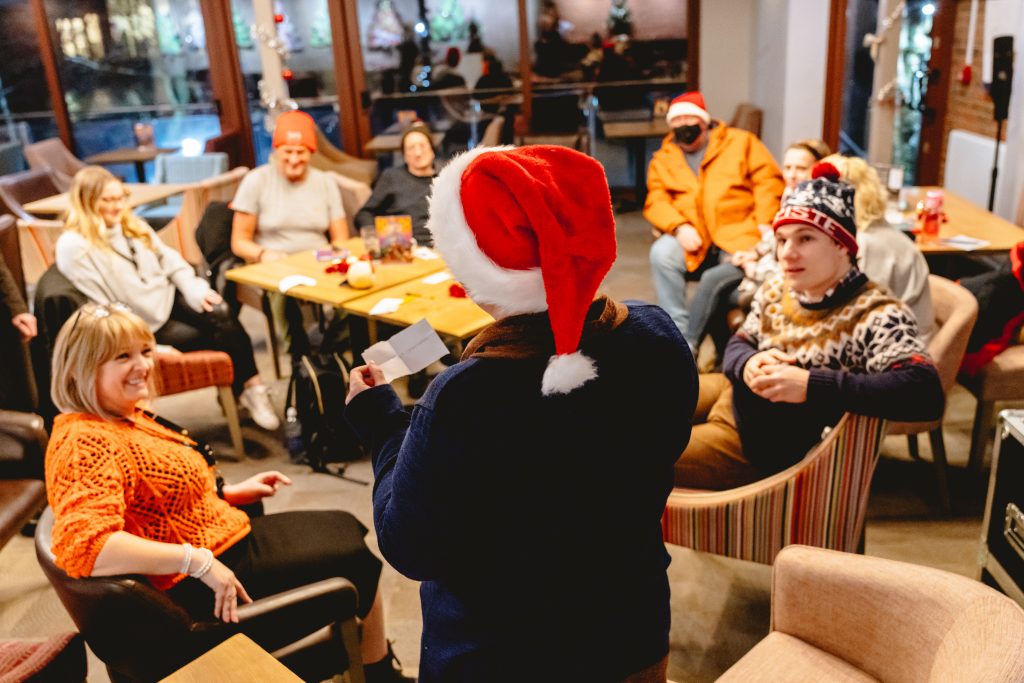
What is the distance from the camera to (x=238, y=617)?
5.66 feet

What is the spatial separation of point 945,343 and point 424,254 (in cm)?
212

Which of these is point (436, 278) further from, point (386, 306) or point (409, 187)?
point (409, 187)

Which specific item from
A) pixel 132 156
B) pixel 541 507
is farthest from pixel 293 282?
pixel 132 156

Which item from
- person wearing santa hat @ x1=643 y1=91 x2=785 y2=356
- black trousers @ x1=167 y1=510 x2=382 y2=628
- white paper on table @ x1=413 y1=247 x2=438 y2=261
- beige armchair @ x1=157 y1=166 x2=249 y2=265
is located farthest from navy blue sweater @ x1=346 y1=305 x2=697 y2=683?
beige armchair @ x1=157 y1=166 x2=249 y2=265

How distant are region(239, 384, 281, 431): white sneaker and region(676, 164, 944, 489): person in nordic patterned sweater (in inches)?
79.5

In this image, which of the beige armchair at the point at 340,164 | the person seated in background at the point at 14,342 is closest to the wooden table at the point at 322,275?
the person seated in background at the point at 14,342

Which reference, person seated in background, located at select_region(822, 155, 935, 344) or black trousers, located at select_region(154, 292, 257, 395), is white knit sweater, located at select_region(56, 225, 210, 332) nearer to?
black trousers, located at select_region(154, 292, 257, 395)

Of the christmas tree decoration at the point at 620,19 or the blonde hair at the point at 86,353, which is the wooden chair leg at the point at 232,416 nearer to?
the blonde hair at the point at 86,353

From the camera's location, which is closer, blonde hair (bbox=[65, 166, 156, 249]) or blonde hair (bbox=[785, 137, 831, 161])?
blonde hair (bbox=[65, 166, 156, 249])

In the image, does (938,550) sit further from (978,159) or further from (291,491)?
(978,159)

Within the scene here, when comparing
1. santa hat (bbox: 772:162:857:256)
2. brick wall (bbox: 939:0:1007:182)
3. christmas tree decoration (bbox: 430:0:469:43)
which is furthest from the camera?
christmas tree decoration (bbox: 430:0:469:43)

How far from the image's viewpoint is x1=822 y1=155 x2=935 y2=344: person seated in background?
108 inches

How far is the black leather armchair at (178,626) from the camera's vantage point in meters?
1.58

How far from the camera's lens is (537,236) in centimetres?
110
